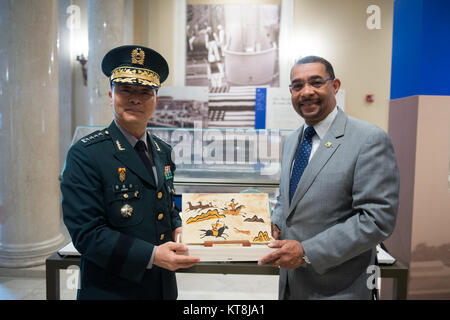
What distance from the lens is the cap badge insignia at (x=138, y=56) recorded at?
137 cm

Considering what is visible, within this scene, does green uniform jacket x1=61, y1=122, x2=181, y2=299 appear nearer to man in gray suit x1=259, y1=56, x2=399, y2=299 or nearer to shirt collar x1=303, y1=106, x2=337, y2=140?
man in gray suit x1=259, y1=56, x2=399, y2=299

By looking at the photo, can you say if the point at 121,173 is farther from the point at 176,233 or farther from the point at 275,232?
the point at 275,232

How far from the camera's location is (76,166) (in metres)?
1.21

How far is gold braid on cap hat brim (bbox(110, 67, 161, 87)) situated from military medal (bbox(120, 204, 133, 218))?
21.6 inches

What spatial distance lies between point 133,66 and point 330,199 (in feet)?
3.60

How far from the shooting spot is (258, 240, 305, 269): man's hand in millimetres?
1278

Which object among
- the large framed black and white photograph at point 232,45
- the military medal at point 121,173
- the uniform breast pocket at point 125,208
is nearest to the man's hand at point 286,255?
the uniform breast pocket at point 125,208

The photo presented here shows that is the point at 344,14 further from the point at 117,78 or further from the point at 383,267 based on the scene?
the point at 117,78

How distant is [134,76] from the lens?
1.32 m

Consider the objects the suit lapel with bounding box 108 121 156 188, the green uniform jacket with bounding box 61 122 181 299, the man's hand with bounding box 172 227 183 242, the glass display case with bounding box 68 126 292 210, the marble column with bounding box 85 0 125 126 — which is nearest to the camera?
the green uniform jacket with bounding box 61 122 181 299

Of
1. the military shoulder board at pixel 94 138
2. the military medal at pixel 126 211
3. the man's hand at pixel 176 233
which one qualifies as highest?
the military shoulder board at pixel 94 138

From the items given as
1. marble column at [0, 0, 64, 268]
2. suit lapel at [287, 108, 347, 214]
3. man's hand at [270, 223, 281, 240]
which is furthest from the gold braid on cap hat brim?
marble column at [0, 0, 64, 268]

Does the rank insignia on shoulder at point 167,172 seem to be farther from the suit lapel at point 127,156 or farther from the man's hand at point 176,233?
the man's hand at point 176,233

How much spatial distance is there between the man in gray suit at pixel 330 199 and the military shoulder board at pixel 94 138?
35.4 inches
